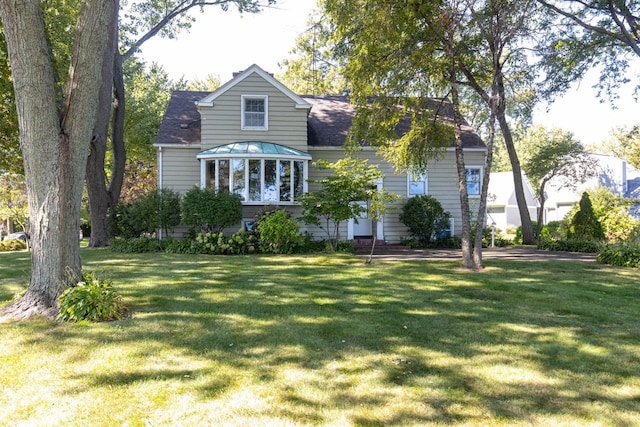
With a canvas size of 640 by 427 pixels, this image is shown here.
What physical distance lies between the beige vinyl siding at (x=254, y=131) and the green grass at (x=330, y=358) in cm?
870

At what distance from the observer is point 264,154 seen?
547 inches

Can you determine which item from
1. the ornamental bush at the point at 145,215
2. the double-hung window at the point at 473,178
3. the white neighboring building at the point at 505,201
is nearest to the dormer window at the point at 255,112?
the ornamental bush at the point at 145,215

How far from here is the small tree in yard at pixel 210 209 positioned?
1284 cm

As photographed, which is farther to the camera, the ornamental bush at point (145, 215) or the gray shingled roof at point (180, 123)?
the gray shingled roof at point (180, 123)

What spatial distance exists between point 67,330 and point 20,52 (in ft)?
10.8

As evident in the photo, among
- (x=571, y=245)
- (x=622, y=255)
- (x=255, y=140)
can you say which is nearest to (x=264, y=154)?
(x=255, y=140)

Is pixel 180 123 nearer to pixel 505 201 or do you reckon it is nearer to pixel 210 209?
pixel 210 209

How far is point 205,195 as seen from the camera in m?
13.0

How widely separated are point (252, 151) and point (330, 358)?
431 inches

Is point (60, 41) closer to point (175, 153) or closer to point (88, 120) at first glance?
point (175, 153)

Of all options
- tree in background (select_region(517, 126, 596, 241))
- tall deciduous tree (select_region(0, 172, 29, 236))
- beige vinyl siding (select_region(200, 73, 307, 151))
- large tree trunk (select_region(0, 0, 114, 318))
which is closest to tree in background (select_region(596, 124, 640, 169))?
tree in background (select_region(517, 126, 596, 241))

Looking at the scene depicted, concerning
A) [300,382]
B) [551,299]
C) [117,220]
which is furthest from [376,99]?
[117,220]

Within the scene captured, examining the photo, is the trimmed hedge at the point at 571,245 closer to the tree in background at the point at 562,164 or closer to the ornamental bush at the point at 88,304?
the tree in background at the point at 562,164

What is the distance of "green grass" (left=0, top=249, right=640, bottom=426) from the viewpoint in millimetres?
2885
